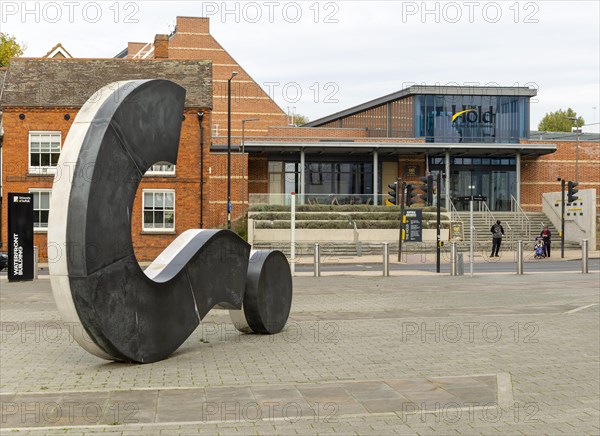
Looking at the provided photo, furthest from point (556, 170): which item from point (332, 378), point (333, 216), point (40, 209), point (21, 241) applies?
point (332, 378)

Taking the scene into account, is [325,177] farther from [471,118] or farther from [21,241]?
[21,241]

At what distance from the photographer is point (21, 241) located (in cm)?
2431

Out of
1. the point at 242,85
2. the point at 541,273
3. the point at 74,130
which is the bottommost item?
the point at 541,273

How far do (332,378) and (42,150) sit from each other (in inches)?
1252

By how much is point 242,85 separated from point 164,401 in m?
61.6

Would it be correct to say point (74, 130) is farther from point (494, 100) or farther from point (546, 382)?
point (494, 100)

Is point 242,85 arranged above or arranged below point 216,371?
above

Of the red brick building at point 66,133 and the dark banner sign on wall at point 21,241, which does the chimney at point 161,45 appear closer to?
the red brick building at point 66,133

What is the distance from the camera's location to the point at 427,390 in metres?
8.56

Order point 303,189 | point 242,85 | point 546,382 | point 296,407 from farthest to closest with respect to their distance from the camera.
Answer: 1. point 242,85
2. point 303,189
3. point 546,382
4. point 296,407

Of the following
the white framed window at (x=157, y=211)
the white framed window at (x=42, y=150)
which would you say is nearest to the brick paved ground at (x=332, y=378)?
the white framed window at (x=157, y=211)

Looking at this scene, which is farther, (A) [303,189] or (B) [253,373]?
(A) [303,189]

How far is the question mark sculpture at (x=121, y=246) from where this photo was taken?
28.9 ft

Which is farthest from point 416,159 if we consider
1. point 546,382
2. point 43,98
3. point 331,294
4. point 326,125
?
point 546,382
